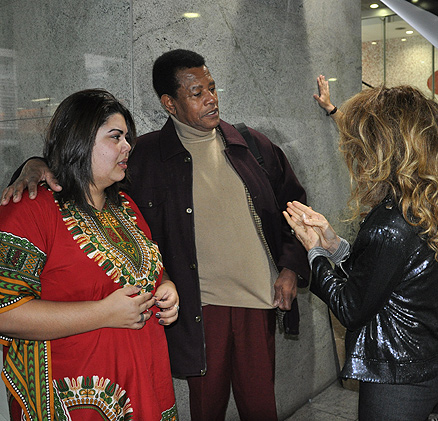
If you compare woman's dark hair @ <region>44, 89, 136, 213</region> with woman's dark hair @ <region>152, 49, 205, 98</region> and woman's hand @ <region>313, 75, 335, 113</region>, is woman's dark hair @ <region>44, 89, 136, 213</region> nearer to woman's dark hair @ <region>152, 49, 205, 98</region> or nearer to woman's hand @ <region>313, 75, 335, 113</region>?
woman's dark hair @ <region>152, 49, 205, 98</region>

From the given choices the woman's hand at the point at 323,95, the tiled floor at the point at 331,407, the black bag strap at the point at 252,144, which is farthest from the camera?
the woman's hand at the point at 323,95

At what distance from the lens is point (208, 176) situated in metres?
2.33

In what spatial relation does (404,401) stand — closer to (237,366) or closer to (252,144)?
(237,366)

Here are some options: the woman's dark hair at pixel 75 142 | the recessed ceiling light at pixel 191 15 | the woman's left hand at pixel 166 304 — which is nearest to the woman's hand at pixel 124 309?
the woman's left hand at pixel 166 304

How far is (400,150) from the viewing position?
1.65 m

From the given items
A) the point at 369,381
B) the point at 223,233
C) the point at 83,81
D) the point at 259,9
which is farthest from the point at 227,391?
the point at 259,9

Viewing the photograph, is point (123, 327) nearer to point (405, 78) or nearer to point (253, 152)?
point (253, 152)

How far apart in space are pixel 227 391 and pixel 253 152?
3.52 feet

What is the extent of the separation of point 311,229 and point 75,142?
34.5 inches

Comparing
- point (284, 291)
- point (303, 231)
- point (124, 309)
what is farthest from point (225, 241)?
point (124, 309)

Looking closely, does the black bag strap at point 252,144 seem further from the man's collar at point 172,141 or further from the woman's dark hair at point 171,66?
the woman's dark hair at point 171,66

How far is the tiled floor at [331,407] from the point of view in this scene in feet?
11.6

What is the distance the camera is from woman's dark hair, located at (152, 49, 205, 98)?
2.32 m

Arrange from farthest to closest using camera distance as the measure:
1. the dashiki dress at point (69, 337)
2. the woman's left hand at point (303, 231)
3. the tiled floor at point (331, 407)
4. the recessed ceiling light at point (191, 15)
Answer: the tiled floor at point (331, 407)
the recessed ceiling light at point (191, 15)
the woman's left hand at point (303, 231)
the dashiki dress at point (69, 337)
